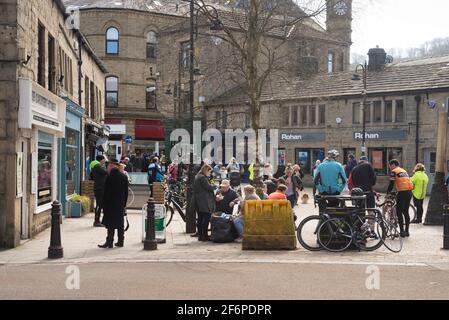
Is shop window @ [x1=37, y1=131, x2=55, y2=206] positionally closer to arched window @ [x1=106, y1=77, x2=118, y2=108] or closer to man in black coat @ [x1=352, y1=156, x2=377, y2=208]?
man in black coat @ [x1=352, y1=156, x2=377, y2=208]

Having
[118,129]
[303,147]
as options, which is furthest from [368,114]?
[118,129]

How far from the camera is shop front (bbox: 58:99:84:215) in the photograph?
18156 millimetres

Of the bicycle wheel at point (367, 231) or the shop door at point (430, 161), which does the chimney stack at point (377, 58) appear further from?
the bicycle wheel at point (367, 231)

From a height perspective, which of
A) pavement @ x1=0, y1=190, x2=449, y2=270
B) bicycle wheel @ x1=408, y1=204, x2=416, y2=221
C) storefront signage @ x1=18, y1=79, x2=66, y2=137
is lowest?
pavement @ x1=0, y1=190, x2=449, y2=270

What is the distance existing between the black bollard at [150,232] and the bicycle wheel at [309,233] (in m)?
2.78

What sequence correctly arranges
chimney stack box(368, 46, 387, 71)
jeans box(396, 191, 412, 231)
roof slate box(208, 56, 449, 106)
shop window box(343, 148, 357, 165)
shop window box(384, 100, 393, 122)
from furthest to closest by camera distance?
chimney stack box(368, 46, 387, 71), shop window box(343, 148, 357, 165), shop window box(384, 100, 393, 122), roof slate box(208, 56, 449, 106), jeans box(396, 191, 412, 231)

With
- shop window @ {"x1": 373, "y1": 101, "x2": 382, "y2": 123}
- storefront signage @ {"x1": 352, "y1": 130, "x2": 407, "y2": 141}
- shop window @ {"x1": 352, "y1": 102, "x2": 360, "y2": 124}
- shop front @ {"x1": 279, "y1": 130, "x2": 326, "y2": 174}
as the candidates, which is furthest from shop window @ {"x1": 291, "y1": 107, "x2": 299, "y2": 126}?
shop window @ {"x1": 373, "y1": 101, "x2": 382, "y2": 123}

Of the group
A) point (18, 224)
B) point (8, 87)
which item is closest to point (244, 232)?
point (18, 224)

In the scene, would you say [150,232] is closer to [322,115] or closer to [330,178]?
[330,178]

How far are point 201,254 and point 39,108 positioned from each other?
4700mm

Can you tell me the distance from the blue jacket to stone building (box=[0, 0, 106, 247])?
5.88 m

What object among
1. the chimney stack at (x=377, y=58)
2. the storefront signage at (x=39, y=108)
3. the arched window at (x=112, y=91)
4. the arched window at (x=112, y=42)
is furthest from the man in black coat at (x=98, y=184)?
the arched window at (x=112, y=42)

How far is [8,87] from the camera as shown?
12.3 m
